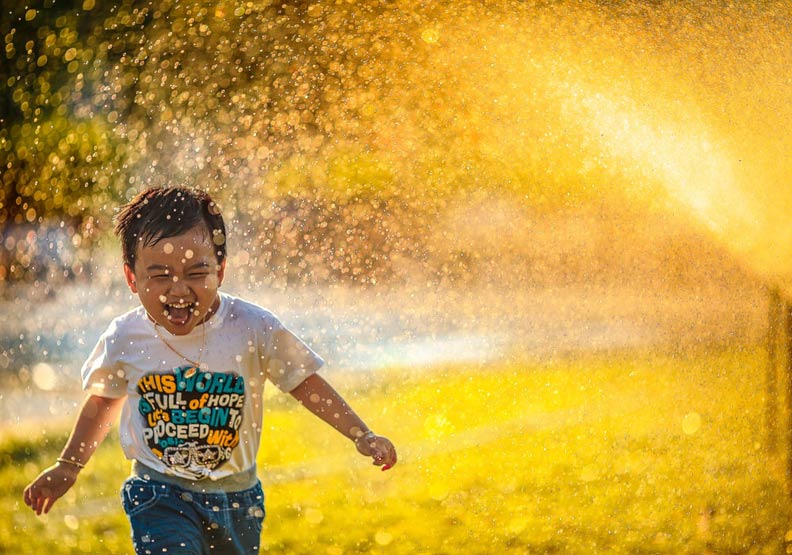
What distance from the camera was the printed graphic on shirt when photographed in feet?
6.23

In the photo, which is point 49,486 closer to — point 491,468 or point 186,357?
point 186,357

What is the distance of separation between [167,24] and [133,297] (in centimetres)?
72

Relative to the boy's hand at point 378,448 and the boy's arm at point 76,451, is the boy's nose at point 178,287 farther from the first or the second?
the boy's hand at point 378,448

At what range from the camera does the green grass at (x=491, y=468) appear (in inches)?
87.0

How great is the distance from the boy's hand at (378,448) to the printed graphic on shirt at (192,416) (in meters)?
0.24

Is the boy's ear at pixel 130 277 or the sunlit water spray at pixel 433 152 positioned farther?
the sunlit water spray at pixel 433 152

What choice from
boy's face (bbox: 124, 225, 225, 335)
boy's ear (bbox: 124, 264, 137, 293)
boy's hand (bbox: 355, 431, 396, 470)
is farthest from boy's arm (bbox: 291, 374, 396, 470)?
boy's ear (bbox: 124, 264, 137, 293)

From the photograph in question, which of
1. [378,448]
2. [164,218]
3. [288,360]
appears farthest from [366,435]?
[164,218]

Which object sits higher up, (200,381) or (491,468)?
(200,381)

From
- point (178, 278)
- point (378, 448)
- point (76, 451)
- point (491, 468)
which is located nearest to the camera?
point (178, 278)

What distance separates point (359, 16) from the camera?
228cm

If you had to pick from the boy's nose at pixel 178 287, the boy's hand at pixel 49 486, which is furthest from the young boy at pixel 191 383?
the boy's hand at pixel 49 486

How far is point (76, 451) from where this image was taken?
2.10m

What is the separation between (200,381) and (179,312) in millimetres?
133
